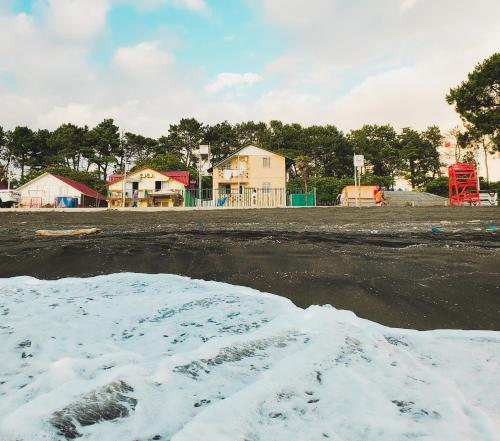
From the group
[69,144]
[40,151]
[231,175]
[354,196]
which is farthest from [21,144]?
[354,196]

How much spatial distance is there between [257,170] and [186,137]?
25802mm

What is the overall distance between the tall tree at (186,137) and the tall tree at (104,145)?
323 inches

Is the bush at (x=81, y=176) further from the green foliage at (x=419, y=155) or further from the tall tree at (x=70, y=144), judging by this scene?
the green foliage at (x=419, y=155)

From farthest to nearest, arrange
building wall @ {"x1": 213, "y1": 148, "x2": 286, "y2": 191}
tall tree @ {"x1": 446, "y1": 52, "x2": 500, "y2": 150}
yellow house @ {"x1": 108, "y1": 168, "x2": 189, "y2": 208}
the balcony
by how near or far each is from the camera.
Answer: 1. yellow house @ {"x1": 108, "y1": 168, "x2": 189, "y2": 208}
2. building wall @ {"x1": 213, "y1": 148, "x2": 286, "y2": 191}
3. the balcony
4. tall tree @ {"x1": 446, "y1": 52, "x2": 500, "y2": 150}

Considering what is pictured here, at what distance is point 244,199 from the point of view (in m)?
25.7

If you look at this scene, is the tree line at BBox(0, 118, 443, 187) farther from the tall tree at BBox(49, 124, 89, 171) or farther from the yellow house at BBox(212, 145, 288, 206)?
the yellow house at BBox(212, 145, 288, 206)

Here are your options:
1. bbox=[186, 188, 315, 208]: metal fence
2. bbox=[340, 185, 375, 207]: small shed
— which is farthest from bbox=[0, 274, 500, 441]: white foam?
bbox=[340, 185, 375, 207]: small shed

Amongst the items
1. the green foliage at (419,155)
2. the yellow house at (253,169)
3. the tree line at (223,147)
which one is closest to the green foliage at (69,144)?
the tree line at (223,147)

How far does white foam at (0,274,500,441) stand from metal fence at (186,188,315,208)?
20.7 metres

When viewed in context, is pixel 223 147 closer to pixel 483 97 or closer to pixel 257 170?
pixel 257 170

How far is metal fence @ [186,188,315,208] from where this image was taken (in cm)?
2452

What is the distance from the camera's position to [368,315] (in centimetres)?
213

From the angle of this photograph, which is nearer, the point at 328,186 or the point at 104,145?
the point at 328,186

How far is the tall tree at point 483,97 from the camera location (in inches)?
934
